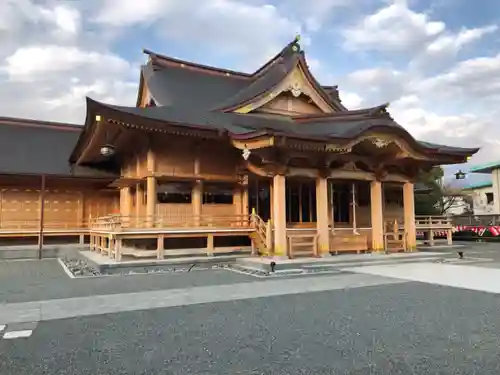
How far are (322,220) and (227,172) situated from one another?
379 centimetres

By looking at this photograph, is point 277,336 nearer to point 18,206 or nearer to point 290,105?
point 290,105

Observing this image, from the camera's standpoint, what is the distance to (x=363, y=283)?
8.70 m

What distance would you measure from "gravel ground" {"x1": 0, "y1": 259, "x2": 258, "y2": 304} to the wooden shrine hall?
2053mm

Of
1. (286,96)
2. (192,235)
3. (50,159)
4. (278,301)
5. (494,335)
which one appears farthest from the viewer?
(50,159)

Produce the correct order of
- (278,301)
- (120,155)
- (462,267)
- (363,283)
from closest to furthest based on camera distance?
(278,301)
(363,283)
(462,267)
(120,155)

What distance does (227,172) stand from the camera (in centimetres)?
1459

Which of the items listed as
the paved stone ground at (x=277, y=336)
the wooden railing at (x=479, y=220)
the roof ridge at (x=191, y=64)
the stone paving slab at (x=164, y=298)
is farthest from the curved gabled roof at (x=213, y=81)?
the wooden railing at (x=479, y=220)

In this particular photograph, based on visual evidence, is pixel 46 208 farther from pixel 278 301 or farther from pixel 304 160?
pixel 278 301

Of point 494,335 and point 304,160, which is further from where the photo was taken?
point 304,160

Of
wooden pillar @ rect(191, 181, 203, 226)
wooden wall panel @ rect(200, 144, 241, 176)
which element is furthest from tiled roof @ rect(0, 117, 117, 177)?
wooden wall panel @ rect(200, 144, 241, 176)

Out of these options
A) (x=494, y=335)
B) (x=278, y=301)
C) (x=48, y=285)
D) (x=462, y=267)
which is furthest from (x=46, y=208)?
(x=494, y=335)

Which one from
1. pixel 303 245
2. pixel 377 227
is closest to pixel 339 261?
pixel 303 245

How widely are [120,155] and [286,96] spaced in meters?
7.84

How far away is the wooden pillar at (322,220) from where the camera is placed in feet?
43.0
